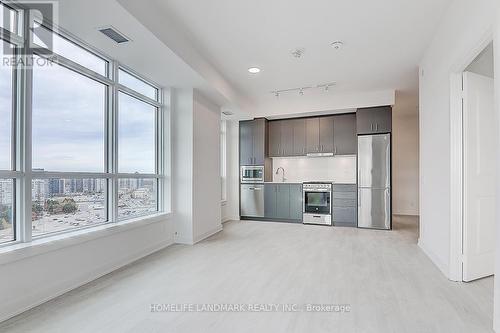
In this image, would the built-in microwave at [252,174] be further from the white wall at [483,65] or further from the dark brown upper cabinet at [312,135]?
the white wall at [483,65]

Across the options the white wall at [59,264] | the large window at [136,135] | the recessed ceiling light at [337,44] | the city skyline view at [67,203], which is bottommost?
the white wall at [59,264]

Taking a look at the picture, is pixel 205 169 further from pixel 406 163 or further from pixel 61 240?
pixel 406 163

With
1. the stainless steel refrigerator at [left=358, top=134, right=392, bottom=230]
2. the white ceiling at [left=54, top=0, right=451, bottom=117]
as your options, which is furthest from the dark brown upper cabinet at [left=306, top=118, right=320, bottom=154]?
the white ceiling at [left=54, top=0, right=451, bottom=117]

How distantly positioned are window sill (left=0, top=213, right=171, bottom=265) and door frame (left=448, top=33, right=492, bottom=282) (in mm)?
3709

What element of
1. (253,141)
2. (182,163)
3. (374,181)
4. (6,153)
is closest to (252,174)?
(253,141)

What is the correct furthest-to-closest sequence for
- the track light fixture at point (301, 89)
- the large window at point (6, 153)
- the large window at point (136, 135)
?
the track light fixture at point (301, 89) < the large window at point (136, 135) < the large window at point (6, 153)

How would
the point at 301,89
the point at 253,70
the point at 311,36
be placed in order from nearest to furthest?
the point at 311,36, the point at 253,70, the point at 301,89

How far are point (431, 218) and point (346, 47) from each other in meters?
2.54

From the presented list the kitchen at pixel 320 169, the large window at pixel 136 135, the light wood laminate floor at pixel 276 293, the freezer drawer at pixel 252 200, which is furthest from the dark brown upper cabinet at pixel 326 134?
the large window at pixel 136 135

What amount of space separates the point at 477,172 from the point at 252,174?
446 cm

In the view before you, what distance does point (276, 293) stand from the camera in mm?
2477

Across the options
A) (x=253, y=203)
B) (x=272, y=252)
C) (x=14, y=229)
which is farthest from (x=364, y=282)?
(x=253, y=203)

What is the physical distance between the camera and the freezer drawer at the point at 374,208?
5.43 m

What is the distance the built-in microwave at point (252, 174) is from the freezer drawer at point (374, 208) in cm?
226
